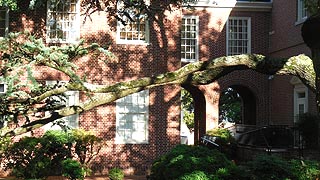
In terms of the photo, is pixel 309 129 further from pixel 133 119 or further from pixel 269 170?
pixel 269 170

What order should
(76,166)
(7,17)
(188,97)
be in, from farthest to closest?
(188,97) < (7,17) < (76,166)

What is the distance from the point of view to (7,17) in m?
16.8

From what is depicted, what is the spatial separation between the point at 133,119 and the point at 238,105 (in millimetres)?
19882

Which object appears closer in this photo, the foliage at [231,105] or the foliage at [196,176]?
the foliage at [196,176]

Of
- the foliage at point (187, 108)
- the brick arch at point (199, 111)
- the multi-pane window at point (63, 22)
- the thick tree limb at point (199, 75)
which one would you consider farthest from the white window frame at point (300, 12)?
the foliage at point (187, 108)

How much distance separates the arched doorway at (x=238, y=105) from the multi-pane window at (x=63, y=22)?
1124cm

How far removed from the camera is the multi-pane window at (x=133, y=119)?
1719 centimetres

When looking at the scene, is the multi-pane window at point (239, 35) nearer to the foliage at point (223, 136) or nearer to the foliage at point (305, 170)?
the foliage at point (223, 136)

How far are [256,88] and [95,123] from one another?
1090 centimetres

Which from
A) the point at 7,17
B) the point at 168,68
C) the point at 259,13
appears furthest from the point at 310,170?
the point at 259,13

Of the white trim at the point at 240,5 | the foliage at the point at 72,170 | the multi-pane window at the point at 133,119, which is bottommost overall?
the foliage at the point at 72,170

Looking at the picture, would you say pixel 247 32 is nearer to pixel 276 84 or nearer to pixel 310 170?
pixel 276 84

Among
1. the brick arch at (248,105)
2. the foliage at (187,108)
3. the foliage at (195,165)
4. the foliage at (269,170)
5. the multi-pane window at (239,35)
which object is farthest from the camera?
the foliage at (187,108)

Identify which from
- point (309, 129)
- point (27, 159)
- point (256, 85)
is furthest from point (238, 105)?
point (27, 159)
